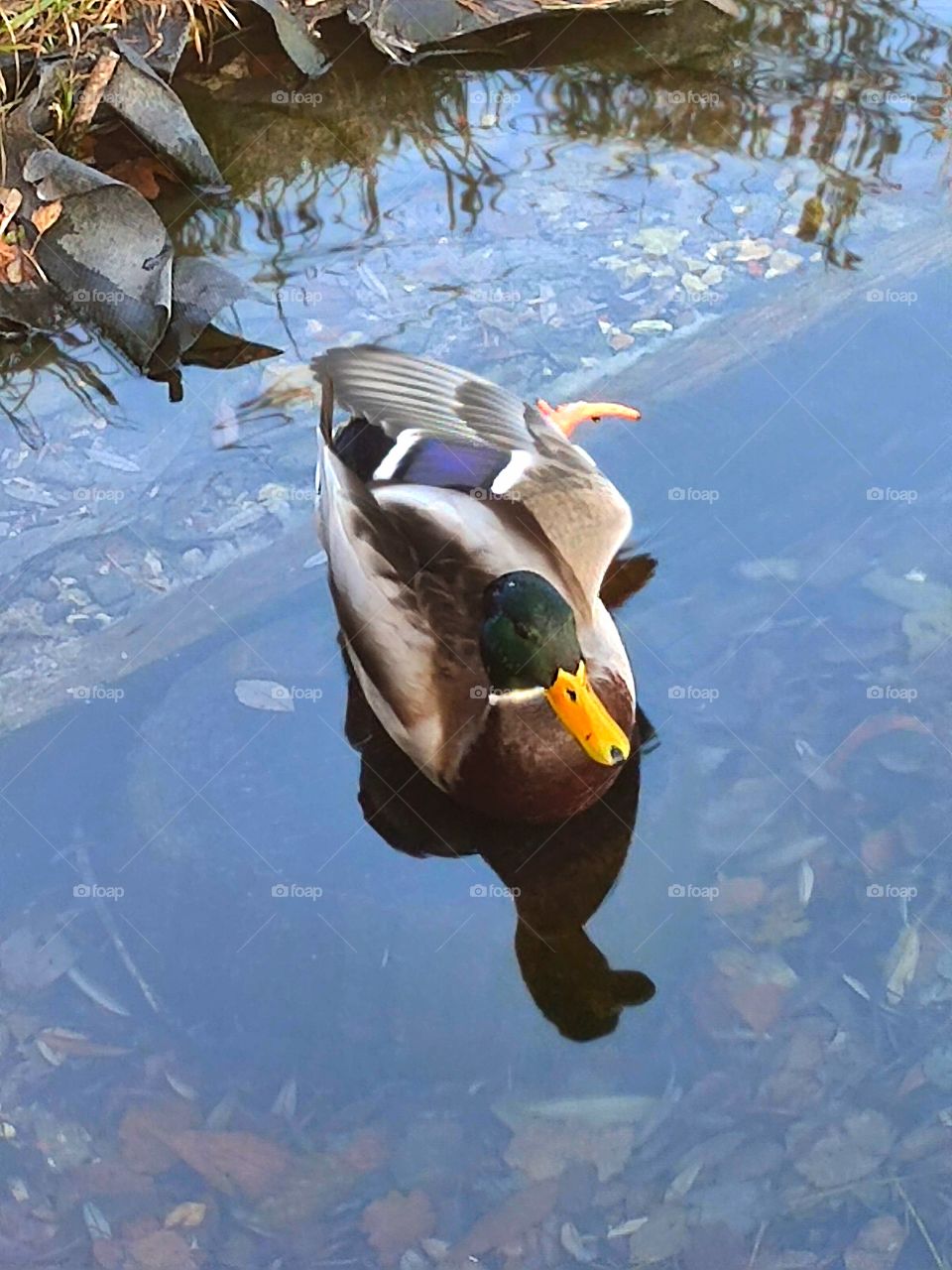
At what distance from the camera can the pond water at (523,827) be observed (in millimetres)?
2619

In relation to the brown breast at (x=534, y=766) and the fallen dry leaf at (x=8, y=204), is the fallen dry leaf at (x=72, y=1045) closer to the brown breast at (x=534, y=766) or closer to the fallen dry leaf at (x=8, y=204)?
the brown breast at (x=534, y=766)

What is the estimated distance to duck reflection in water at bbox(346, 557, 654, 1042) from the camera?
9.30 ft

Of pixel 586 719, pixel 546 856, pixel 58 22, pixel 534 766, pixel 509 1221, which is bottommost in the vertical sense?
pixel 509 1221

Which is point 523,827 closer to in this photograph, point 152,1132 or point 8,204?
point 152,1132

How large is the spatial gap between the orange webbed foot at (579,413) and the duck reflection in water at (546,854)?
0.89 meters

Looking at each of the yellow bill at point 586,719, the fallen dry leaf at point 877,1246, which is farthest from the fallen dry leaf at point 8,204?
the fallen dry leaf at point 877,1246

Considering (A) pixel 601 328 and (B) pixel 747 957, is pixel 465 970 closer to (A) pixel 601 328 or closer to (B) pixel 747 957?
(B) pixel 747 957

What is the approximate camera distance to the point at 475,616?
2.90m

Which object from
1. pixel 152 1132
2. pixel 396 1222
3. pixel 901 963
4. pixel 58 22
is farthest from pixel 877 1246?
pixel 58 22

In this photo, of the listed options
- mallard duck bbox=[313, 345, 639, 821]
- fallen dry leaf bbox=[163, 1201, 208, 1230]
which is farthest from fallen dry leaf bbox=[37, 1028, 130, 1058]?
mallard duck bbox=[313, 345, 639, 821]

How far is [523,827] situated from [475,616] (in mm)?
494

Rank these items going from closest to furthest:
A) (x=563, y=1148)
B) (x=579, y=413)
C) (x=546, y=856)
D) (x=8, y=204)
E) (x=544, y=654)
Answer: (x=563, y=1148)
(x=544, y=654)
(x=546, y=856)
(x=579, y=413)
(x=8, y=204)

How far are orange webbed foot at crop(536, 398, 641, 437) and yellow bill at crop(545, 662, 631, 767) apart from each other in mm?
1057

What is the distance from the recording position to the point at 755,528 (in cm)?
356
